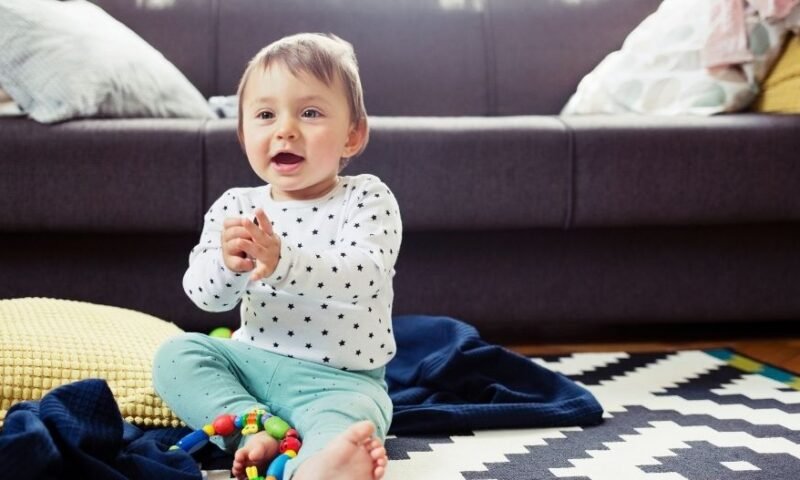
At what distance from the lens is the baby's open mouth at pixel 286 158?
1156 millimetres

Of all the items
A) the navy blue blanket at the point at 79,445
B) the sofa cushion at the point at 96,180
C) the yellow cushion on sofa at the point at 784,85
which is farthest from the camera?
the yellow cushion on sofa at the point at 784,85

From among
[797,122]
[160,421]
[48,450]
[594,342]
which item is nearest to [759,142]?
[797,122]

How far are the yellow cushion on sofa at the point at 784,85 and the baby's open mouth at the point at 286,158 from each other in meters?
1.24

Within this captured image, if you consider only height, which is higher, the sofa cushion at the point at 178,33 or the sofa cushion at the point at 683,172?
the sofa cushion at the point at 178,33

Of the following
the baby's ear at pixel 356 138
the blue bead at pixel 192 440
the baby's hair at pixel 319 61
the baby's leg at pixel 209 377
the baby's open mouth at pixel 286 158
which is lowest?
the blue bead at pixel 192 440

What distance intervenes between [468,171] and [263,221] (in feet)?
2.91

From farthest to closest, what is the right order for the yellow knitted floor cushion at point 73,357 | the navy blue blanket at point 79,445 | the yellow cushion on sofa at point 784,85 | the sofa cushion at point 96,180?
the yellow cushion on sofa at point 784,85 < the sofa cushion at point 96,180 < the yellow knitted floor cushion at point 73,357 < the navy blue blanket at point 79,445

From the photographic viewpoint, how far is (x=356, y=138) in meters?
1.23

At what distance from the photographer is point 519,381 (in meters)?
1.40

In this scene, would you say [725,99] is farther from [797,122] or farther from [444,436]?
[444,436]

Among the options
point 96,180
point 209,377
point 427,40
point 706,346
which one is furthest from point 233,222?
point 427,40

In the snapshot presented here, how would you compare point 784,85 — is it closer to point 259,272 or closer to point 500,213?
point 500,213

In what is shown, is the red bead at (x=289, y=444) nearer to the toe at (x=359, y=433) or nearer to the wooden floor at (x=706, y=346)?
the toe at (x=359, y=433)


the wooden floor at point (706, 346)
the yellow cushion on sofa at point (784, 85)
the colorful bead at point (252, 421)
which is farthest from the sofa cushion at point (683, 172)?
the colorful bead at point (252, 421)
